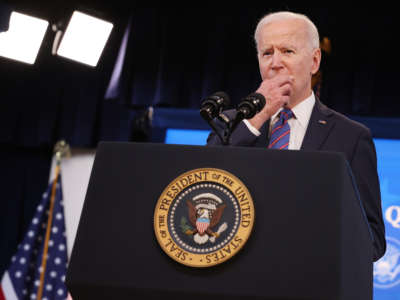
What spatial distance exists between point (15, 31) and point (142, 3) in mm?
1065

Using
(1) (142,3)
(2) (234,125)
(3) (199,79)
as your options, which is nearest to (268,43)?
(2) (234,125)

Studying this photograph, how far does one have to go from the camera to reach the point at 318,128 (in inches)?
61.1

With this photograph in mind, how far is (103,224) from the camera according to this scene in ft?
3.76

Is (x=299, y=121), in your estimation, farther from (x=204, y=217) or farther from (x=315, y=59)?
(x=204, y=217)

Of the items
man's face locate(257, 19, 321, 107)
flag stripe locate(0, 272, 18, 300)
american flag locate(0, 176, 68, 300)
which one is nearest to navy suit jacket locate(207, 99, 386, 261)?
man's face locate(257, 19, 321, 107)

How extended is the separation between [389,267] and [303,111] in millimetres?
2077

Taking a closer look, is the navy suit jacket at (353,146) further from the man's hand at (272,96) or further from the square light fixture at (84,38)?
the square light fixture at (84,38)

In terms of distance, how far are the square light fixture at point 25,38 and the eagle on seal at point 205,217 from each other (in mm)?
2602

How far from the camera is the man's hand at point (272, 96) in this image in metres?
1.41

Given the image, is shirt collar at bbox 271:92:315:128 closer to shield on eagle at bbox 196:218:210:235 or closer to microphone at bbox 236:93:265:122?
microphone at bbox 236:93:265:122

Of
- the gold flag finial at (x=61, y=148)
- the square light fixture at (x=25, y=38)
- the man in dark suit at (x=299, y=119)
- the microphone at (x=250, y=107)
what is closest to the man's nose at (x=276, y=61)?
the man in dark suit at (x=299, y=119)

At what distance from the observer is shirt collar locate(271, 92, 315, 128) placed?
164 centimetres

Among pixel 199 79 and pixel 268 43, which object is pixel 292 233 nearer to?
pixel 268 43

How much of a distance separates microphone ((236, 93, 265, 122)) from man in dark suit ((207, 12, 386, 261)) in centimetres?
9
